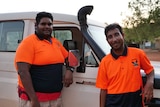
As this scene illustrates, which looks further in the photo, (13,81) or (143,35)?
(143,35)

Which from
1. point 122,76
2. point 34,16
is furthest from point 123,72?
point 34,16

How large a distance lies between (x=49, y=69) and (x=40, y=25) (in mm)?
528

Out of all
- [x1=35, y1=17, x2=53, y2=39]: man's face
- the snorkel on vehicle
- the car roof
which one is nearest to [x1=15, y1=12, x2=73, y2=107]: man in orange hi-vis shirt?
[x1=35, y1=17, x2=53, y2=39]: man's face

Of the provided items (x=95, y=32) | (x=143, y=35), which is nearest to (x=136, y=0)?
(x=143, y=35)

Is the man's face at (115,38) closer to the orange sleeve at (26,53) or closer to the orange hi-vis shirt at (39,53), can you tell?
the orange hi-vis shirt at (39,53)

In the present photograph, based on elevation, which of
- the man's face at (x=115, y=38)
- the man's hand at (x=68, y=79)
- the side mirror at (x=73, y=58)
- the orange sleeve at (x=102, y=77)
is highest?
the man's face at (x=115, y=38)

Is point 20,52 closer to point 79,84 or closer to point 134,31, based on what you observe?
point 79,84

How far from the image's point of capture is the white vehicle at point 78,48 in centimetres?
389

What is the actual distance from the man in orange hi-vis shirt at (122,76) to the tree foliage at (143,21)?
28.3m

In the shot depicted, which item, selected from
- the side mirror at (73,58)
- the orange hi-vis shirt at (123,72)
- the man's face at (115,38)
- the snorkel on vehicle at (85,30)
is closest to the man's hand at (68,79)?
→ the side mirror at (73,58)

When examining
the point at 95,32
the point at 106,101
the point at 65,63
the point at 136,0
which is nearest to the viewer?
the point at 106,101

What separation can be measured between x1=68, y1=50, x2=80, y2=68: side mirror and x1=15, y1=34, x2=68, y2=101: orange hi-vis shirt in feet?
0.31

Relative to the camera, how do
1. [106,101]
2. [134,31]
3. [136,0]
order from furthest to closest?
[134,31] < [136,0] < [106,101]

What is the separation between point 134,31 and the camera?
1436 inches
